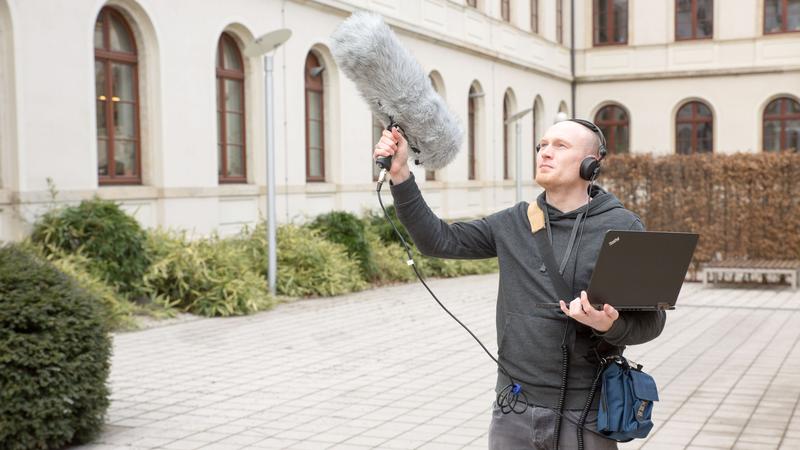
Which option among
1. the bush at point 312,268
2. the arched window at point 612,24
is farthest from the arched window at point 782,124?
the bush at point 312,268

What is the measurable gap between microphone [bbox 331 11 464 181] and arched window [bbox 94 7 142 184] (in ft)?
36.2

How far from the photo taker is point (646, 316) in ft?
10.5

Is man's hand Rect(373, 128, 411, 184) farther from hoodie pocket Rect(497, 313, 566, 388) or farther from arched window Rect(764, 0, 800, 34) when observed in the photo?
arched window Rect(764, 0, 800, 34)

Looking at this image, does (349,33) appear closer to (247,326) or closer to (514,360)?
(514,360)

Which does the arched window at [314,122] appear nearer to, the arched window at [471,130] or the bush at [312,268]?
the bush at [312,268]

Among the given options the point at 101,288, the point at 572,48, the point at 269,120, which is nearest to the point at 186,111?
the point at 269,120

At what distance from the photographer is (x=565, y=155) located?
132 inches

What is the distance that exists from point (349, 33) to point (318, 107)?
15.9 meters

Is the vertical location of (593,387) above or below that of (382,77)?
below

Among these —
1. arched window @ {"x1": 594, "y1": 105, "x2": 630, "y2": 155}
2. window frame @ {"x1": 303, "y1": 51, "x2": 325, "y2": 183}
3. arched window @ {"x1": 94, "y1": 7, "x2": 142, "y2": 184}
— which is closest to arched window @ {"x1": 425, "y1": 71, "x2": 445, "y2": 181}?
window frame @ {"x1": 303, "y1": 51, "x2": 325, "y2": 183}

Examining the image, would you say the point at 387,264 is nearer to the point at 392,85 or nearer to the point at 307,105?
the point at 307,105

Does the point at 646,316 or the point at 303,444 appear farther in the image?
the point at 303,444

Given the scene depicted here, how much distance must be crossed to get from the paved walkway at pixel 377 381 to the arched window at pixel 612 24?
2107 cm

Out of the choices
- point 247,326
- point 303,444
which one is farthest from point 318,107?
point 303,444
